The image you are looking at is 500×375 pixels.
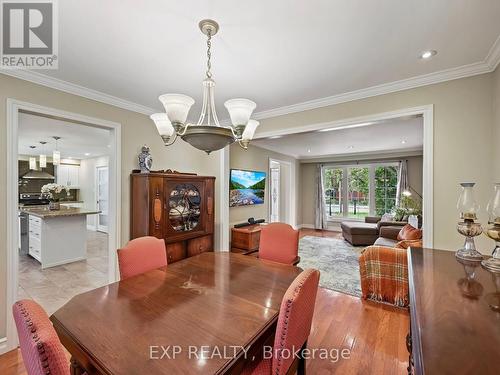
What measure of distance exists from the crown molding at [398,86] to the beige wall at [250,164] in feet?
5.86

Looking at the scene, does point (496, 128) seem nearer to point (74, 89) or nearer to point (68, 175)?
point (74, 89)

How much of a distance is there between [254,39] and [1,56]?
2.00 meters

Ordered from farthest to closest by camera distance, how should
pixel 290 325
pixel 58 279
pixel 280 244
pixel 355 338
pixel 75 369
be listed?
pixel 58 279 < pixel 280 244 < pixel 355 338 < pixel 75 369 < pixel 290 325

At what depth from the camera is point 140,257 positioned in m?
1.90

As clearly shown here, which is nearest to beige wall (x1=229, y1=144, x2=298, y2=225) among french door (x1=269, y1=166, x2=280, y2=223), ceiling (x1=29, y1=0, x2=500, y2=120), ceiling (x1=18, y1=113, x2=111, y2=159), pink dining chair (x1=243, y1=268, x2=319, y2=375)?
french door (x1=269, y1=166, x2=280, y2=223)

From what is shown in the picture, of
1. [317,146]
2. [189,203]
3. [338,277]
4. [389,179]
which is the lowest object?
[338,277]

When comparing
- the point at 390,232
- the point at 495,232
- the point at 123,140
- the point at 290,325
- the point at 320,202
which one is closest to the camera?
the point at 290,325

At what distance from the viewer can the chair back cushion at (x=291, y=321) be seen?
1039mm

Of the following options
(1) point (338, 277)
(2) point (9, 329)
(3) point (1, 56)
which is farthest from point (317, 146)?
(2) point (9, 329)

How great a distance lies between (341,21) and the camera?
1509 mm

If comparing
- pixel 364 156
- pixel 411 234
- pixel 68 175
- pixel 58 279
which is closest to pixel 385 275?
pixel 411 234

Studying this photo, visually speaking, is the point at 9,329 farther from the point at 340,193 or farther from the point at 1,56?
the point at 340,193

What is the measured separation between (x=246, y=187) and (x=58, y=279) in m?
3.54

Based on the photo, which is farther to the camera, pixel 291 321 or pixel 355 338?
pixel 355 338
